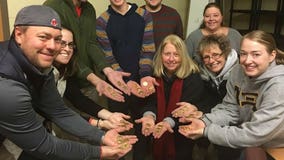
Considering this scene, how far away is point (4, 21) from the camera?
6.93 feet

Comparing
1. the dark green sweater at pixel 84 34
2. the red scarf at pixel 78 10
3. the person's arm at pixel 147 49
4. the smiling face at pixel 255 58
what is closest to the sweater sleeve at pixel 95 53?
the dark green sweater at pixel 84 34

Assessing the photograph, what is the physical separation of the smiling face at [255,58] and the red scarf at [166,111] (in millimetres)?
644

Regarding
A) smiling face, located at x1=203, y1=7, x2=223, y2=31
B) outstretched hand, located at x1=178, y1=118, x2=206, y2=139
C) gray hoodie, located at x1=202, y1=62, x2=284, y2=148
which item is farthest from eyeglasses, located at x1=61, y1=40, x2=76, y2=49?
smiling face, located at x1=203, y1=7, x2=223, y2=31

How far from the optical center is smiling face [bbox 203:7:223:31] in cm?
253

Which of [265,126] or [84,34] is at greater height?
[84,34]

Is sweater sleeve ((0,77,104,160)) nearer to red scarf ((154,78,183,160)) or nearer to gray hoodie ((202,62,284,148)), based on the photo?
gray hoodie ((202,62,284,148))

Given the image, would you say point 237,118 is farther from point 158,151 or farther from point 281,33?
point 281,33

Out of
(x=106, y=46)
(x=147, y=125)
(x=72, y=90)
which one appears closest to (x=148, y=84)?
(x=147, y=125)

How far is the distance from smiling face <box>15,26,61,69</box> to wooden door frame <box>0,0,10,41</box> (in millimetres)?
1066

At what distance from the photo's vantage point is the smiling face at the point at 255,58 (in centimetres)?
151

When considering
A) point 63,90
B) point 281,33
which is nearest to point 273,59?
point 63,90

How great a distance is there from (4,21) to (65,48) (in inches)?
26.6

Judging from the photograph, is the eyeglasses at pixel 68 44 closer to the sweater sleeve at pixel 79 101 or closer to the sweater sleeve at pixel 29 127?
the sweater sleeve at pixel 79 101

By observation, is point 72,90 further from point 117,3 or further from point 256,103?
point 256,103
